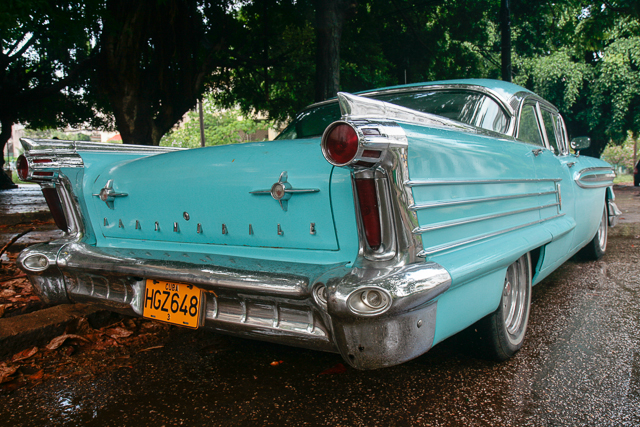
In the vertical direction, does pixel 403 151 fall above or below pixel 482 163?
above

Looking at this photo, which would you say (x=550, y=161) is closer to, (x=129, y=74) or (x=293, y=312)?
(x=293, y=312)

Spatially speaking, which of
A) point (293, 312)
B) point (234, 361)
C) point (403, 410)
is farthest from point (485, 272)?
point (234, 361)

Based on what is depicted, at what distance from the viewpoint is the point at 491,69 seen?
17.7m

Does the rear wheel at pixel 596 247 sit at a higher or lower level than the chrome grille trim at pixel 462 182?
lower

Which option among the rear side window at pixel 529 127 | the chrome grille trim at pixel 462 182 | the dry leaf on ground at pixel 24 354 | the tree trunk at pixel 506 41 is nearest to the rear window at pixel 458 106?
the rear side window at pixel 529 127

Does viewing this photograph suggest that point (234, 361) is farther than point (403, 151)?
Yes

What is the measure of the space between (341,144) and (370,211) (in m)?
0.26

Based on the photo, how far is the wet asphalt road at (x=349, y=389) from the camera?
1.99 metres

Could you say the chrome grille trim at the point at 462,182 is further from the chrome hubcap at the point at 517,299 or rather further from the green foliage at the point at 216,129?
the green foliage at the point at 216,129

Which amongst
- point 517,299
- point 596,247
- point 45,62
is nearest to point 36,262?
point 517,299

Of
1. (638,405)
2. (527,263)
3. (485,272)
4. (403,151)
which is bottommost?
(638,405)

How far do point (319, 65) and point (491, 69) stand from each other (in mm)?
10457

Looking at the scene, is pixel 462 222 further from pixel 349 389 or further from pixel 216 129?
pixel 216 129

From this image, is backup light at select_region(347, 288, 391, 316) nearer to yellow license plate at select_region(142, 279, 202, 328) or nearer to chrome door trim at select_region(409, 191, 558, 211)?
chrome door trim at select_region(409, 191, 558, 211)
